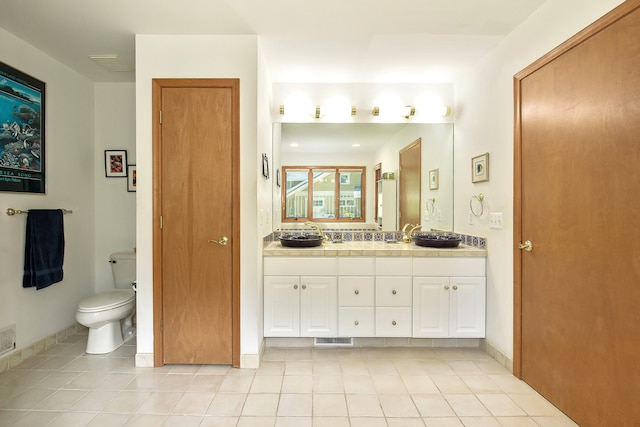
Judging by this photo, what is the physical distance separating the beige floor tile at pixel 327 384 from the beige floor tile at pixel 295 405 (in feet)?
0.33

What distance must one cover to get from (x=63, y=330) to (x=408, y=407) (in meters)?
2.85

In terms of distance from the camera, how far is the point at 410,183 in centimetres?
299

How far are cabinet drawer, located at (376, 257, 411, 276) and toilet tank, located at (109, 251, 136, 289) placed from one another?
2190 millimetres

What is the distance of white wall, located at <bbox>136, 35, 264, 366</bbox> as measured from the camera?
83.4 inches

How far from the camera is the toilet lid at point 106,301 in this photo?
227cm

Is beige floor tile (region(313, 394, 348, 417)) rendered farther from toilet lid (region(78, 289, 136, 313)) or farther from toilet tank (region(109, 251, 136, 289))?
toilet tank (region(109, 251, 136, 289))

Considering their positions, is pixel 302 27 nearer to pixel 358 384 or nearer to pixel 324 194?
pixel 324 194

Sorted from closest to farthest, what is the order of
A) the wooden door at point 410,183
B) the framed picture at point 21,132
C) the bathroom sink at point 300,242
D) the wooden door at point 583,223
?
the wooden door at point 583,223 → the framed picture at point 21,132 → the bathroom sink at point 300,242 → the wooden door at point 410,183

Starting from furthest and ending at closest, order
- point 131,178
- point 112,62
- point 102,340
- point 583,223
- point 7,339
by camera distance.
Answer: point 131,178, point 112,62, point 102,340, point 7,339, point 583,223

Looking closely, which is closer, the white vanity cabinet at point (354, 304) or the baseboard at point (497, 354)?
the baseboard at point (497, 354)

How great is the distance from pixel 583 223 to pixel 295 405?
1.85 metres

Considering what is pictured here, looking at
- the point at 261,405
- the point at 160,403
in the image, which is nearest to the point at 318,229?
the point at 261,405

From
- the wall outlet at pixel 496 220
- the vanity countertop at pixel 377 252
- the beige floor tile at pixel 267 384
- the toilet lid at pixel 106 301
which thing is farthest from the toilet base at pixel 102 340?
the wall outlet at pixel 496 220

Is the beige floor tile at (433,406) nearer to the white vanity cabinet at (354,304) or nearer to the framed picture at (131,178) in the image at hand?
the white vanity cabinet at (354,304)
